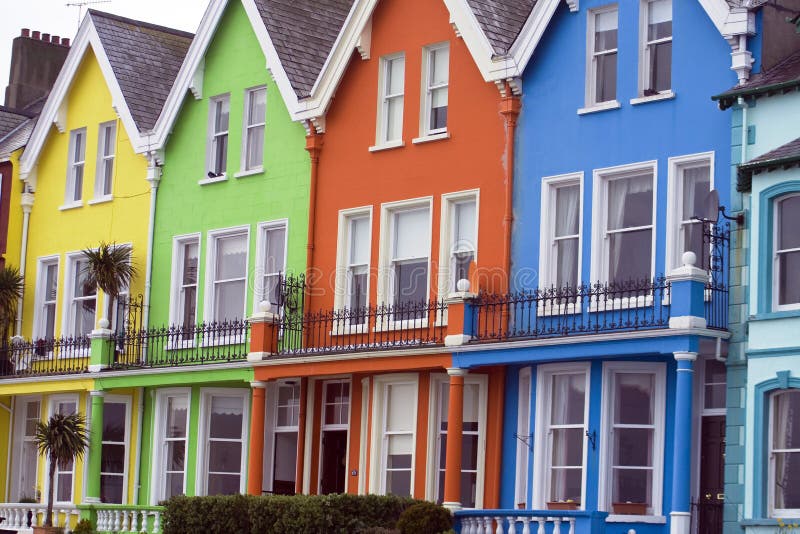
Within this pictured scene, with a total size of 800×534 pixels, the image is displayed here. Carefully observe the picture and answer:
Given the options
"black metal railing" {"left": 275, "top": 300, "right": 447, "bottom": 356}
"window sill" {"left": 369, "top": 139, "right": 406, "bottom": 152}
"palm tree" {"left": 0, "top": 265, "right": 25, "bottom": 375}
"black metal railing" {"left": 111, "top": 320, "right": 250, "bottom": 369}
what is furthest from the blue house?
"palm tree" {"left": 0, "top": 265, "right": 25, "bottom": 375}

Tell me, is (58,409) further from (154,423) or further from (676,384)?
(676,384)

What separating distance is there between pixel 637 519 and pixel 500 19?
10284mm

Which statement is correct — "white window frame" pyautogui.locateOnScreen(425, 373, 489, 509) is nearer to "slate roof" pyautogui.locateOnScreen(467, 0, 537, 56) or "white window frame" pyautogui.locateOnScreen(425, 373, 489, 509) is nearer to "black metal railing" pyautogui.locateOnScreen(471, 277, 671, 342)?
"black metal railing" pyautogui.locateOnScreen(471, 277, 671, 342)

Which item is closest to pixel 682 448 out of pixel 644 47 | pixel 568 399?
pixel 568 399

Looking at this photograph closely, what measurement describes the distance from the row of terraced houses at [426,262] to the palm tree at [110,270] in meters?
0.37

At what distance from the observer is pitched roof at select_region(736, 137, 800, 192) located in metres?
27.7

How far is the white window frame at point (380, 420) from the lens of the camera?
3466 centimetres

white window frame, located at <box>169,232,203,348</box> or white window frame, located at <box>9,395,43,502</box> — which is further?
white window frame, located at <box>9,395,43,502</box>

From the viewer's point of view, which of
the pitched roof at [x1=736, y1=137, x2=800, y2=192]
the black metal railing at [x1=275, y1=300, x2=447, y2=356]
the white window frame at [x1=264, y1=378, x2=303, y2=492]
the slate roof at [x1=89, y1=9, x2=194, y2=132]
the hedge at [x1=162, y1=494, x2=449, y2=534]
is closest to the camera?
the pitched roof at [x1=736, y1=137, x2=800, y2=192]

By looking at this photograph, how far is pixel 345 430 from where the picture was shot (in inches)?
1427

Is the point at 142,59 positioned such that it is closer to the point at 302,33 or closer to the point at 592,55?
the point at 302,33

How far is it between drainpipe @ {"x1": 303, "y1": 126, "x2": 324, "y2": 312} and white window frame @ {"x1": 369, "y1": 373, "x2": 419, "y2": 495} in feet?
9.11

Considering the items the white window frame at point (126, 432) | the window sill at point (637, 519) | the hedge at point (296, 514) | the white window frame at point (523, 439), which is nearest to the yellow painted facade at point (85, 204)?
the white window frame at point (126, 432)

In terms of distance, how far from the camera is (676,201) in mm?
30109
